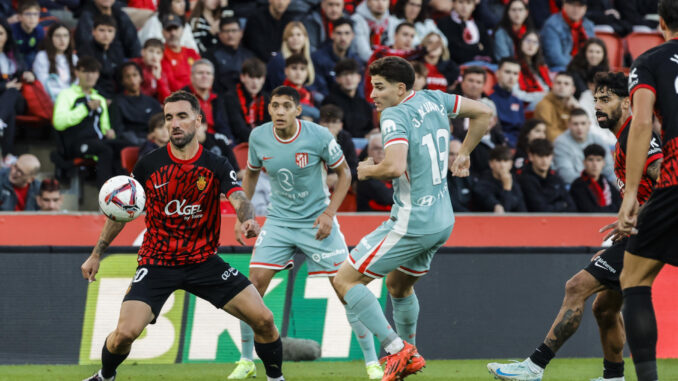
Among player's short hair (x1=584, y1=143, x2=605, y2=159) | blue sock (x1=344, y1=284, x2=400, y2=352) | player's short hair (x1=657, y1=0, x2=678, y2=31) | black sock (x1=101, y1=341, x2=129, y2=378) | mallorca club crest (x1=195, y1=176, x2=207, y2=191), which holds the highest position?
player's short hair (x1=657, y1=0, x2=678, y2=31)

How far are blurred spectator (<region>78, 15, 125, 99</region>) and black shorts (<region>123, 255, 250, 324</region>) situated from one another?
234 inches

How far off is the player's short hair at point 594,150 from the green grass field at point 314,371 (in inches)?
139

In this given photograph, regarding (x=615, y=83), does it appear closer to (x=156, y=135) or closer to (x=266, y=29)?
(x=156, y=135)

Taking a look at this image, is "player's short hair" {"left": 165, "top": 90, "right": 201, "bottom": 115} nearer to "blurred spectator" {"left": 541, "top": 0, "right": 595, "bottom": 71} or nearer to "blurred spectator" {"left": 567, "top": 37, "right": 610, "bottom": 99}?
"blurred spectator" {"left": 567, "top": 37, "right": 610, "bottom": 99}

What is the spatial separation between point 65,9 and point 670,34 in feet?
32.5

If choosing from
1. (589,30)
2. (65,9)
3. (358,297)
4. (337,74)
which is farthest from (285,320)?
(589,30)

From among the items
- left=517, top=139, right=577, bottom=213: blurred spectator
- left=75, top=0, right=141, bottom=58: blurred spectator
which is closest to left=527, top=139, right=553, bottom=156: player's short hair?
left=517, top=139, right=577, bottom=213: blurred spectator

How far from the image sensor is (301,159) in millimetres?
8320

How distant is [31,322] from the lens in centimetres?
882

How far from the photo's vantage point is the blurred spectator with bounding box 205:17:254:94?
12.9 metres

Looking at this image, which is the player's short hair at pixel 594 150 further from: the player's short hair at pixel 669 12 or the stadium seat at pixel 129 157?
the player's short hair at pixel 669 12

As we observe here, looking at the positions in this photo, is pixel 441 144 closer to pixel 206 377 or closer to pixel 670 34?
pixel 670 34

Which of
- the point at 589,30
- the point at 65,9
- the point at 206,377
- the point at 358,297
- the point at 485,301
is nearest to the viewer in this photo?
the point at 358,297

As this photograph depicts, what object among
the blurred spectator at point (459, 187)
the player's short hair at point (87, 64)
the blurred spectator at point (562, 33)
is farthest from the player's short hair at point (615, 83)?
the blurred spectator at point (562, 33)
